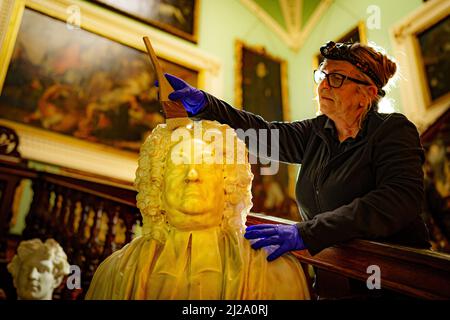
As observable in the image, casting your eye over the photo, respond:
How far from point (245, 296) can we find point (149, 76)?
5.72 m

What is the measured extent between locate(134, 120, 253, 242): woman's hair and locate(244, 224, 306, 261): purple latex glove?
14 cm

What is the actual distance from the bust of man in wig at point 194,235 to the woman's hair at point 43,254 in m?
1.89

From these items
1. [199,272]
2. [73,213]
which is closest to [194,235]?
[199,272]

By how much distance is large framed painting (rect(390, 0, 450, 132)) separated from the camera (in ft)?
19.0

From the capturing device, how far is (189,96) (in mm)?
1947

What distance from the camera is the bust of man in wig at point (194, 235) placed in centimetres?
137

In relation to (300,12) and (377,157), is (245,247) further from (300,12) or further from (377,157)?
(300,12)

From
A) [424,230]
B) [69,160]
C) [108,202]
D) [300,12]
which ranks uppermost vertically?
[300,12]

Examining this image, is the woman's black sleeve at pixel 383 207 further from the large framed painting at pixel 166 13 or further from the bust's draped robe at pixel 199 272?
the large framed painting at pixel 166 13

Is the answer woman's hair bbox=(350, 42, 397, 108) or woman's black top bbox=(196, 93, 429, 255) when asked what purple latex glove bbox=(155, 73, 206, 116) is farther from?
woman's hair bbox=(350, 42, 397, 108)

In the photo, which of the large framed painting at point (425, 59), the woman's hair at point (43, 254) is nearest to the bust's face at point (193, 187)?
the woman's hair at point (43, 254)

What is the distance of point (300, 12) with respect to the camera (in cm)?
863

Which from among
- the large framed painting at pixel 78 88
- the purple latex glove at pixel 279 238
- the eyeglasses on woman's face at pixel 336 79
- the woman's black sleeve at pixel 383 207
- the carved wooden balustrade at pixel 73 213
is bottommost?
the purple latex glove at pixel 279 238
